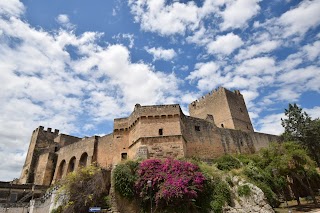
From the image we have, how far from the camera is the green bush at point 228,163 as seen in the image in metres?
20.0

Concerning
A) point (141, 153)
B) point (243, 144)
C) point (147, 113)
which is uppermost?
point (147, 113)

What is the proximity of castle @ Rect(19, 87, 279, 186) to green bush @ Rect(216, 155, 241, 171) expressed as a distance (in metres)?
2.26

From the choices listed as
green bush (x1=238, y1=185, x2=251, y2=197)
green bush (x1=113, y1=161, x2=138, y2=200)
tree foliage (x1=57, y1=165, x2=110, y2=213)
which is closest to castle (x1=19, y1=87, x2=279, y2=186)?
green bush (x1=113, y1=161, x2=138, y2=200)

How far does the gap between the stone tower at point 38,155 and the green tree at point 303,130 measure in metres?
30.2

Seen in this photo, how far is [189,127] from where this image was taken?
23.5 metres

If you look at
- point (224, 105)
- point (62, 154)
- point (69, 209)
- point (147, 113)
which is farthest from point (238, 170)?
point (62, 154)

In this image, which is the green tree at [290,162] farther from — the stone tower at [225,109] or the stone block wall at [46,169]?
the stone block wall at [46,169]

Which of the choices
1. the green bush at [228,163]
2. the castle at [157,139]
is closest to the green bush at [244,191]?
the green bush at [228,163]

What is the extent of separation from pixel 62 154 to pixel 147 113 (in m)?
17.2

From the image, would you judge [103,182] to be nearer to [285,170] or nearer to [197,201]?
[197,201]

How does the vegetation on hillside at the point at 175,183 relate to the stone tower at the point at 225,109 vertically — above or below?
below

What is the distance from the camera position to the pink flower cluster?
1453cm

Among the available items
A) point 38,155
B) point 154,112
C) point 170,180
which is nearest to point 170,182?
point 170,180

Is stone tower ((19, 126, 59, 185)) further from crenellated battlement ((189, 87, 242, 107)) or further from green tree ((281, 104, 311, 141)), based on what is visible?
green tree ((281, 104, 311, 141))
